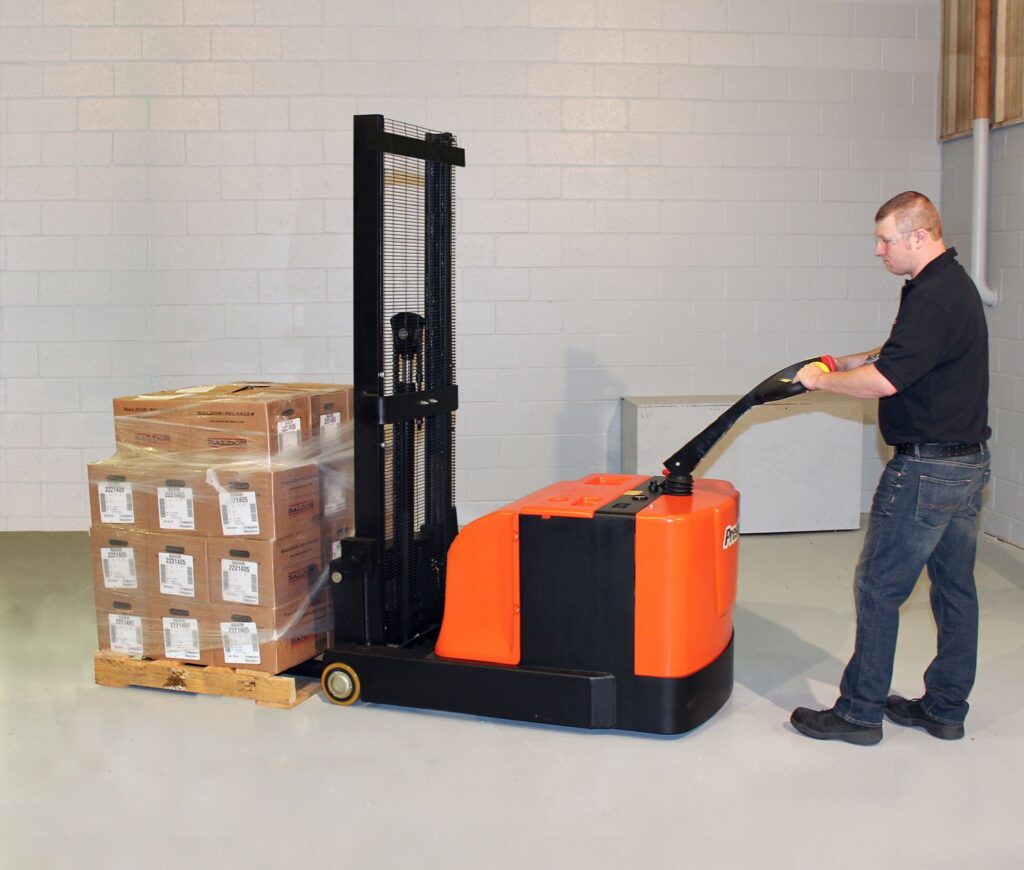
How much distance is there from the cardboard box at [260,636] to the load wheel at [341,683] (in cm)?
20

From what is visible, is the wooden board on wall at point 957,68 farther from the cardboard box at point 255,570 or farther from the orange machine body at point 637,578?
the cardboard box at point 255,570

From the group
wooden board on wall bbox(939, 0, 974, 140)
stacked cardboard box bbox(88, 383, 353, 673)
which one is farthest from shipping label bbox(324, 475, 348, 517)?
wooden board on wall bbox(939, 0, 974, 140)

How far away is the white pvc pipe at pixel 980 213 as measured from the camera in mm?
6488

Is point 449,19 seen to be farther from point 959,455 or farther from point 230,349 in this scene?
point 959,455

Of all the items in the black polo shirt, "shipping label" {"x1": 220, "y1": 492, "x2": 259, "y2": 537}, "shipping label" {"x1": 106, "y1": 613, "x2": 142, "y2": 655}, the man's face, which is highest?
the man's face

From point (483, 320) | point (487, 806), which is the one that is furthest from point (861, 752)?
point (483, 320)

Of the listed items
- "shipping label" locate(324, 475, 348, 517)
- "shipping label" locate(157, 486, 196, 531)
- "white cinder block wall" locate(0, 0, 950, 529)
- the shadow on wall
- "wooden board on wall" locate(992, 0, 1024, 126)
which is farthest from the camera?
the shadow on wall

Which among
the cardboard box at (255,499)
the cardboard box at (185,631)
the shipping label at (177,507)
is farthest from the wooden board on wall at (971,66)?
the cardboard box at (185,631)

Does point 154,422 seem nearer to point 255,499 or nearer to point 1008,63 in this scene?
point 255,499

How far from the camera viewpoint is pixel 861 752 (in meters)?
3.67

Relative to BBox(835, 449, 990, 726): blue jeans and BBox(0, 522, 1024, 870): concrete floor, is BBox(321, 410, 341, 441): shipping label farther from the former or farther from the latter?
BBox(835, 449, 990, 726): blue jeans

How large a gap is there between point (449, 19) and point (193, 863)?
523cm

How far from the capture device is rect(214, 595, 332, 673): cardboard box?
4129 millimetres

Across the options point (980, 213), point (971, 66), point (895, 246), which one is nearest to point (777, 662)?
point (895, 246)
